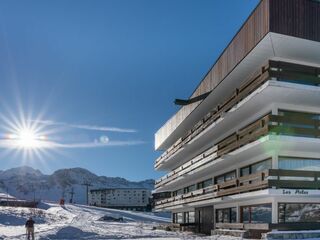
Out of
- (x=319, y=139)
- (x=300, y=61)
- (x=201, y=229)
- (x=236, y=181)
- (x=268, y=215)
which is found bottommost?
(x=201, y=229)

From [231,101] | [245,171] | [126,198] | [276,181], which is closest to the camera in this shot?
[276,181]

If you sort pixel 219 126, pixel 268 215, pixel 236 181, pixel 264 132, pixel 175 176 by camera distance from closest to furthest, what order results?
pixel 264 132
pixel 268 215
pixel 236 181
pixel 219 126
pixel 175 176

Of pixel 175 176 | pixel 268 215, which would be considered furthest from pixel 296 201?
pixel 175 176

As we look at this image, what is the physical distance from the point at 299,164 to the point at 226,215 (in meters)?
8.82

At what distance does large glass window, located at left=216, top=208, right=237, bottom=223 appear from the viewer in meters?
30.3

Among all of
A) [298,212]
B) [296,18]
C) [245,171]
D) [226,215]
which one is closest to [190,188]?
[226,215]

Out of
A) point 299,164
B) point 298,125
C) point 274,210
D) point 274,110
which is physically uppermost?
point 274,110

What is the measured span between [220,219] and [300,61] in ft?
45.8

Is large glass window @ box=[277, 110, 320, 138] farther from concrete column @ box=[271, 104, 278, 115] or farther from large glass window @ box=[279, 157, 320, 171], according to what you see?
large glass window @ box=[279, 157, 320, 171]

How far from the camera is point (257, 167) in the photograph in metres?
26.6

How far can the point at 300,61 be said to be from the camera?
82.6ft

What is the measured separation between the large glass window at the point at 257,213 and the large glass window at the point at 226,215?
5.58 ft

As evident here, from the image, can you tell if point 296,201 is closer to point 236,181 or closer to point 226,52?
point 236,181

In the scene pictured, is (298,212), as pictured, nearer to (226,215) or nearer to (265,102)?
(265,102)
